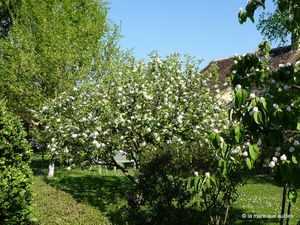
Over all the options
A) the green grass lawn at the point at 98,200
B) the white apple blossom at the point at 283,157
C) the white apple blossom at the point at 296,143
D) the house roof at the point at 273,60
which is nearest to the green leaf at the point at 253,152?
the white apple blossom at the point at 283,157

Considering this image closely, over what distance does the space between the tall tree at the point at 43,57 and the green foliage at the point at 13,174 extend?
27.3 ft

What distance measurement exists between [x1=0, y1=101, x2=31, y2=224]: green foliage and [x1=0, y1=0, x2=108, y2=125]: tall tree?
8.31 metres

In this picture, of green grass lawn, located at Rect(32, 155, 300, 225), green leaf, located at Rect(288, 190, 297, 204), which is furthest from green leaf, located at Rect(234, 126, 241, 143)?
green grass lawn, located at Rect(32, 155, 300, 225)

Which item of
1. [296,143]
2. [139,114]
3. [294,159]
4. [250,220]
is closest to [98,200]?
[139,114]

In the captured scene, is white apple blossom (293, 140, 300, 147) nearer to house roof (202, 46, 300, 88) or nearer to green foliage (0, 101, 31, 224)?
green foliage (0, 101, 31, 224)

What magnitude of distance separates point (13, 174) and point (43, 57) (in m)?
11.5

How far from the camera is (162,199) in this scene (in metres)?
9.83

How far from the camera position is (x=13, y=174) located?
30.0 feet

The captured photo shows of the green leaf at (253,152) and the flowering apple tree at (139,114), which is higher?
the flowering apple tree at (139,114)

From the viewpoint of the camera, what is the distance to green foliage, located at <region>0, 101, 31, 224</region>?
8977mm

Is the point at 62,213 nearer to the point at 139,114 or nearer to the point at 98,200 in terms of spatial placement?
the point at 139,114

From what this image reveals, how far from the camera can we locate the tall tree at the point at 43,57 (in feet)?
62.2

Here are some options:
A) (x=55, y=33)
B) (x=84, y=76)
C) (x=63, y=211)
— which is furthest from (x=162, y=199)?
(x=55, y=33)

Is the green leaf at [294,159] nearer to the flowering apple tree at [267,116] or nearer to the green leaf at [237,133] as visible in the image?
the flowering apple tree at [267,116]
